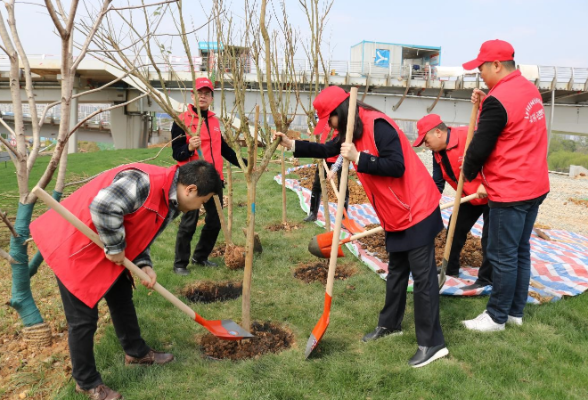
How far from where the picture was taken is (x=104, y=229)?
7.21 ft

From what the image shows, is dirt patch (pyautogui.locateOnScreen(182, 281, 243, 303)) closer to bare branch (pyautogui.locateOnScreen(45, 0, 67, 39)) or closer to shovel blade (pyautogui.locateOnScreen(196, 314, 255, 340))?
shovel blade (pyautogui.locateOnScreen(196, 314, 255, 340))

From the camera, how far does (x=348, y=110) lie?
2707 millimetres

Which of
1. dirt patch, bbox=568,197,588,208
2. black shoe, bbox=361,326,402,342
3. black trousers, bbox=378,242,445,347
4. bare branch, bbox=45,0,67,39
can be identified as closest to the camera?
bare branch, bbox=45,0,67,39

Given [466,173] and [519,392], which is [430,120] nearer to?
[466,173]

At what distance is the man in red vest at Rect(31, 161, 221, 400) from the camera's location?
223 centimetres

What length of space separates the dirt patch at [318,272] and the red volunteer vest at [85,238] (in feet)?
7.81

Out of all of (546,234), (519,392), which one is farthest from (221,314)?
(546,234)

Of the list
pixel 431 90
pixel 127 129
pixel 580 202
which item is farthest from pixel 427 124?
pixel 127 129

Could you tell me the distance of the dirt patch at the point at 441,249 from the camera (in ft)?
16.3

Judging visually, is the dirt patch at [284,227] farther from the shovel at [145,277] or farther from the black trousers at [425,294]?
the black trousers at [425,294]

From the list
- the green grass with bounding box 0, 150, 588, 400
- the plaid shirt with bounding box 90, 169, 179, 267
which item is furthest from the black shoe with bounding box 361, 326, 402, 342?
the plaid shirt with bounding box 90, 169, 179, 267

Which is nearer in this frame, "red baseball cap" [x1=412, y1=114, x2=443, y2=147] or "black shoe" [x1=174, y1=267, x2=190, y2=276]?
"red baseball cap" [x1=412, y1=114, x2=443, y2=147]

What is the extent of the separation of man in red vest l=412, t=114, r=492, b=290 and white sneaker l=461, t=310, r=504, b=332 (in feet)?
2.34

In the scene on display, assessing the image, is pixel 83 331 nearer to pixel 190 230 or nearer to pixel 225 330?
pixel 225 330
